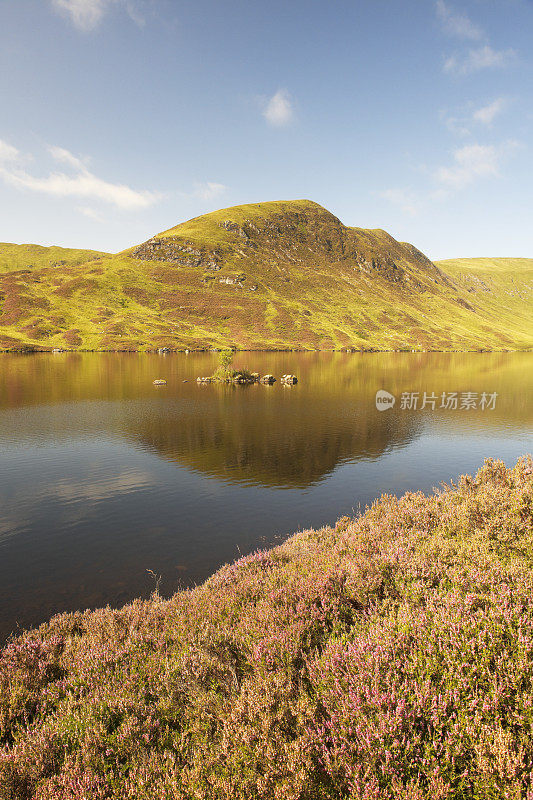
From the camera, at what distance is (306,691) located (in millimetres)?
5301

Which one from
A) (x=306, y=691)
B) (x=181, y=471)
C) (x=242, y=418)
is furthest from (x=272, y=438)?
(x=306, y=691)

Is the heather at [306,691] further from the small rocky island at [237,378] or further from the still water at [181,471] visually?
the small rocky island at [237,378]

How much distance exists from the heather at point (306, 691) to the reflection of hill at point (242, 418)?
15844 millimetres

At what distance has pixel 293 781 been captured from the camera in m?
3.93

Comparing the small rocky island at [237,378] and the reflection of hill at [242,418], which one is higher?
the small rocky island at [237,378]

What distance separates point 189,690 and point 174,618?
9.71 feet

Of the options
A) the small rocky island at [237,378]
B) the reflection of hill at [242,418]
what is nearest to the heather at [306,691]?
the reflection of hill at [242,418]

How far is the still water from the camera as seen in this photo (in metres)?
14.6

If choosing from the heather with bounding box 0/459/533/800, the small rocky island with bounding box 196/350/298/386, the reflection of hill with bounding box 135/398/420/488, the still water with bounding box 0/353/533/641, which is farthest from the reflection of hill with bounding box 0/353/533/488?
the heather with bounding box 0/459/533/800

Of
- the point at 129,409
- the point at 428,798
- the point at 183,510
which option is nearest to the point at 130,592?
the point at 183,510

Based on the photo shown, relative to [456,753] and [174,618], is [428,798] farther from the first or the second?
[174,618]

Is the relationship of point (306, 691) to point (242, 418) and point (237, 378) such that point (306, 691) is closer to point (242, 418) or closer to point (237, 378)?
point (242, 418)

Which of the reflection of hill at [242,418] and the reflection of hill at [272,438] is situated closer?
the reflection of hill at [272,438]

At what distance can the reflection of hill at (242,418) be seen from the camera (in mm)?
28156
